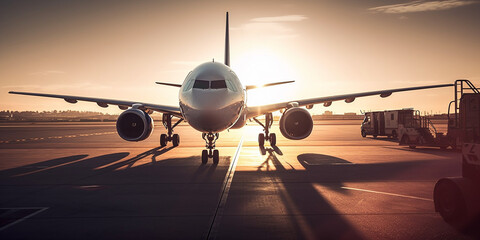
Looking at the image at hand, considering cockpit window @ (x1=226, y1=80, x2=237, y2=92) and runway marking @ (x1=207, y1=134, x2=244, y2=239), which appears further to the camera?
cockpit window @ (x1=226, y1=80, x2=237, y2=92)

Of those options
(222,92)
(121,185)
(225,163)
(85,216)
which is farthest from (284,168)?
(85,216)

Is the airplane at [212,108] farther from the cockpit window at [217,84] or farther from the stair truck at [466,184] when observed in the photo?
the stair truck at [466,184]

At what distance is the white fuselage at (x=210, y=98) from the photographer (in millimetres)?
11156

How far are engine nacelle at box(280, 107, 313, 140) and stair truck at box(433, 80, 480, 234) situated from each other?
351 inches

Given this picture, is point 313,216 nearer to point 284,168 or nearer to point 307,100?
point 284,168

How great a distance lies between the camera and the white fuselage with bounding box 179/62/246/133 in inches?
439

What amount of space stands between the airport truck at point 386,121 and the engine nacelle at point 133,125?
16.3 m

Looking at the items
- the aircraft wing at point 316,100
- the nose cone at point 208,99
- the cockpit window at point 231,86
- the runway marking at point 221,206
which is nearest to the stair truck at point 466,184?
the runway marking at point 221,206

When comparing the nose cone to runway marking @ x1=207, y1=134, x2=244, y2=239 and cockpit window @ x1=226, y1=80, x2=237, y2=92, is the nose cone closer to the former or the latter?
cockpit window @ x1=226, y1=80, x2=237, y2=92

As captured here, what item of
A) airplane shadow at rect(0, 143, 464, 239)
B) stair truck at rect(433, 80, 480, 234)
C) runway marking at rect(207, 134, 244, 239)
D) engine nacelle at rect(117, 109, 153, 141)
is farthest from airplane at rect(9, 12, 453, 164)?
stair truck at rect(433, 80, 480, 234)

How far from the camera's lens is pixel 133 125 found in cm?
1547

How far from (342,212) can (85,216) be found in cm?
463

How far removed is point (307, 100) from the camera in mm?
18844

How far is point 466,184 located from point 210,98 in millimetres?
7471
